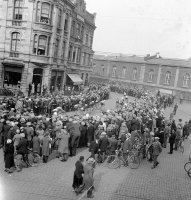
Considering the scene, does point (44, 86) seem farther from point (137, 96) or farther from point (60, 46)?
point (137, 96)

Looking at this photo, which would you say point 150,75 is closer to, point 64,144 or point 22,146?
point 64,144

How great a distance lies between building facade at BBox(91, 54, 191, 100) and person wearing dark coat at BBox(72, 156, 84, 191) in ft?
160

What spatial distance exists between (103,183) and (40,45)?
881 inches

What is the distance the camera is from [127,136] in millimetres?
14500

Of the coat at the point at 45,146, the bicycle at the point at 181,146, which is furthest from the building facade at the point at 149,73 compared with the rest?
the coat at the point at 45,146

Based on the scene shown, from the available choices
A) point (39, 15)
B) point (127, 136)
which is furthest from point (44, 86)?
point (127, 136)

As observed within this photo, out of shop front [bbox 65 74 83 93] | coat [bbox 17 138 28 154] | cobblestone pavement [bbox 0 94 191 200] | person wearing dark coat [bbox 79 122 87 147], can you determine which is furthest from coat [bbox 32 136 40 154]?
shop front [bbox 65 74 83 93]

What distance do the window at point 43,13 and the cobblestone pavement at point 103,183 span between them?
19.9 m

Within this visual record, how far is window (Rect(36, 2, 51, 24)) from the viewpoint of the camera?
1190 inches

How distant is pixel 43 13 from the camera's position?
30.6 meters

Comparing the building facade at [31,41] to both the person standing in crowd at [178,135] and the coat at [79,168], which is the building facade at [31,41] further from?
the coat at [79,168]

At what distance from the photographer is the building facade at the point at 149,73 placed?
5644cm

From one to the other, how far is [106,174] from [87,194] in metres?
2.39

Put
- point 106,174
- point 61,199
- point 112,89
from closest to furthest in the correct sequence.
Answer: point 61,199, point 106,174, point 112,89
